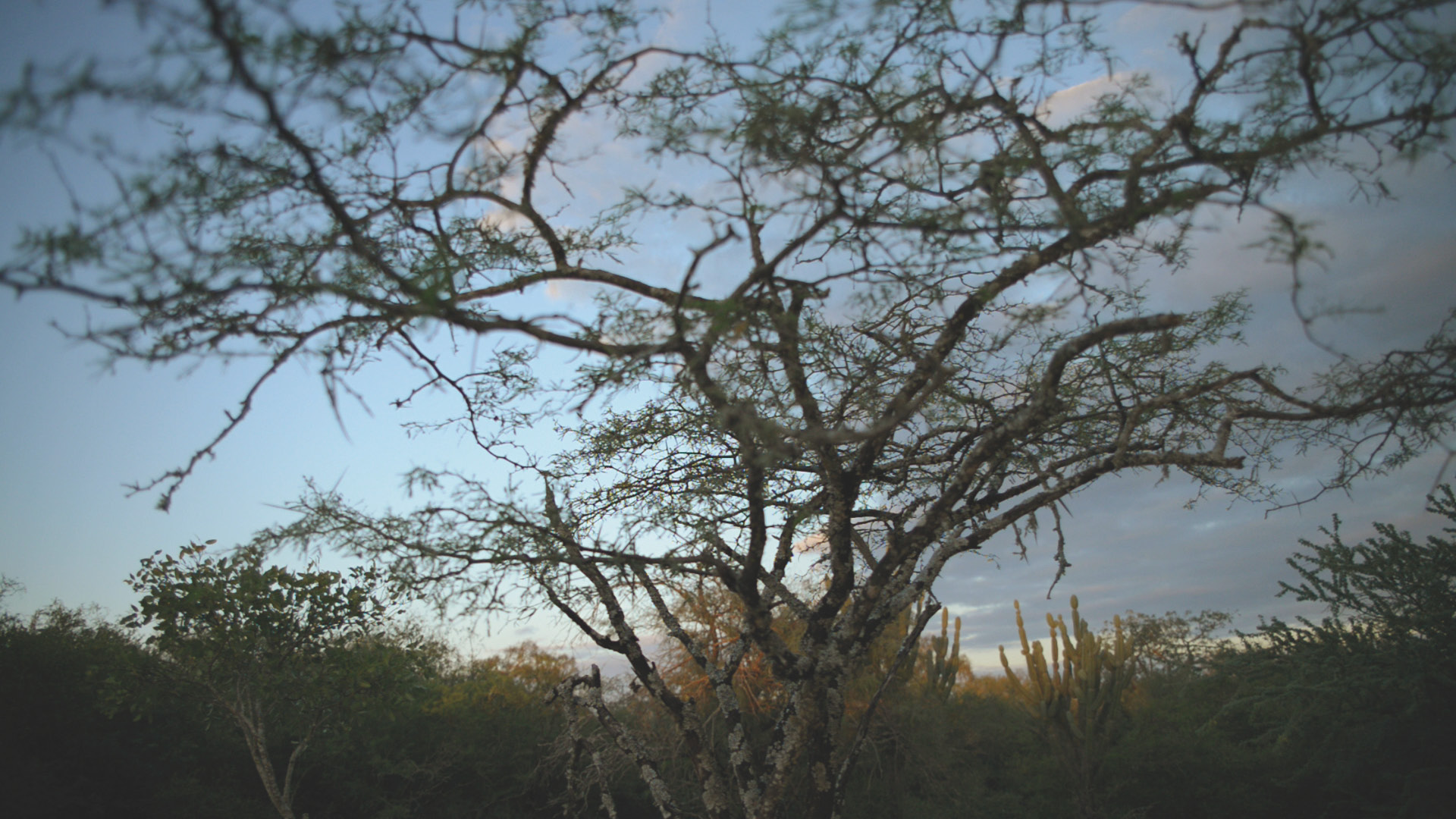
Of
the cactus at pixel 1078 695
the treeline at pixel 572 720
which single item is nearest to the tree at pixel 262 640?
the treeline at pixel 572 720

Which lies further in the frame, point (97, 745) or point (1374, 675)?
point (97, 745)

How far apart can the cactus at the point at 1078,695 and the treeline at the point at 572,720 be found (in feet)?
0.11

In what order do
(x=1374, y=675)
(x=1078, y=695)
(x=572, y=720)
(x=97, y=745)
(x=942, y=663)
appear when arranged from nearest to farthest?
1. (x=572, y=720)
2. (x=1374, y=675)
3. (x=97, y=745)
4. (x=1078, y=695)
5. (x=942, y=663)

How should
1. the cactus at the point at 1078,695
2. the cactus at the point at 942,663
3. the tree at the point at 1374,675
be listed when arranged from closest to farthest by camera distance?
the tree at the point at 1374,675
the cactus at the point at 1078,695
the cactus at the point at 942,663

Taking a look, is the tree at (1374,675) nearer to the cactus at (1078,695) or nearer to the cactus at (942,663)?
the cactus at (1078,695)

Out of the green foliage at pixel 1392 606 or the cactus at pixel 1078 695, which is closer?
the green foliage at pixel 1392 606

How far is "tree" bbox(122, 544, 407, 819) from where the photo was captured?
6742 millimetres

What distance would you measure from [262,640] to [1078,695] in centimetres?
999

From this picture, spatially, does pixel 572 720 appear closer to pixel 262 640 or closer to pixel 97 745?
pixel 262 640

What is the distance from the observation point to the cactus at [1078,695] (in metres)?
9.88

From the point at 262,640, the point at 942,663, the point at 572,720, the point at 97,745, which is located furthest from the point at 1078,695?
the point at 97,745

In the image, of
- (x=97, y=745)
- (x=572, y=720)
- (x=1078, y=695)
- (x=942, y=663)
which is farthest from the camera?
(x=942, y=663)

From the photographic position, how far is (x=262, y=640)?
7191 millimetres

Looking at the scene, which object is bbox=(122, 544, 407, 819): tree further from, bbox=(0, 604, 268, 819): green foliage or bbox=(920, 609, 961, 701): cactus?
bbox=(920, 609, 961, 701): cactus
